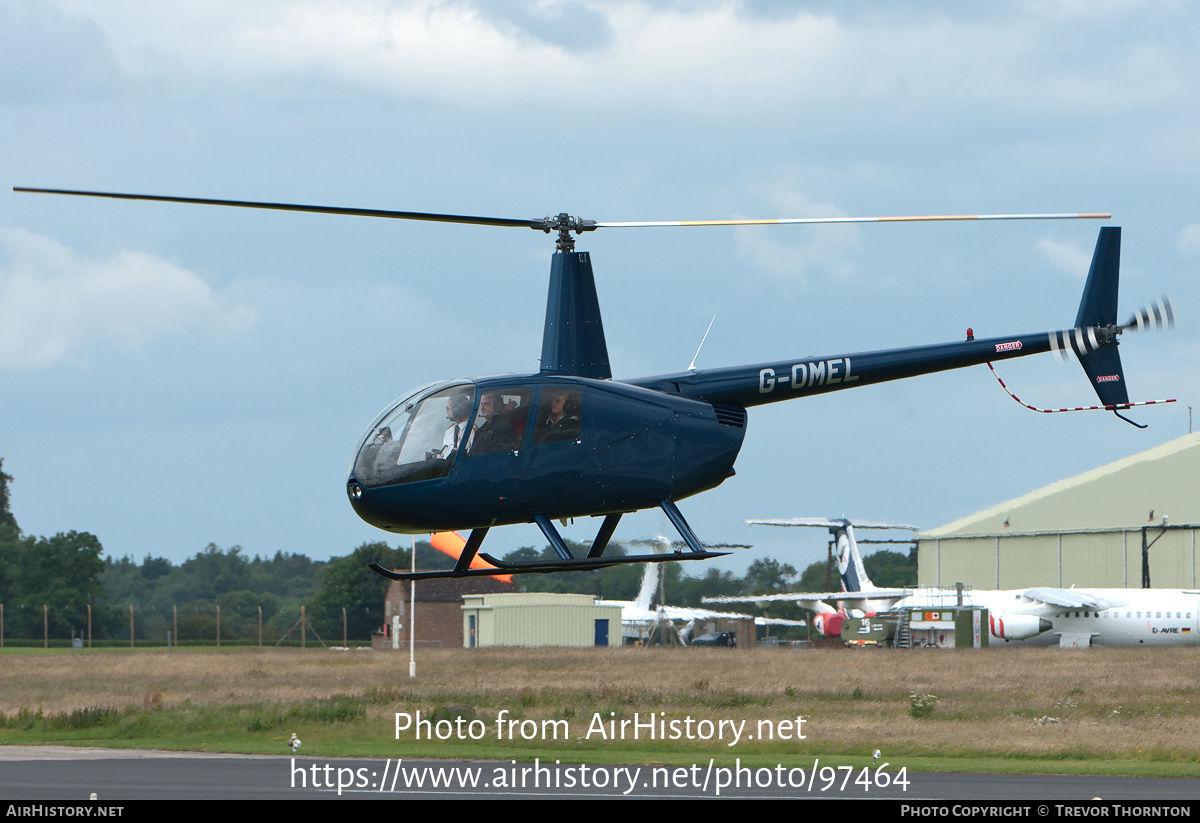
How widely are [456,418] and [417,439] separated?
0.48m

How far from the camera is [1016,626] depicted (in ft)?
204

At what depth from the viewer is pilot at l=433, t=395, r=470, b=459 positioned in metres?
14.3

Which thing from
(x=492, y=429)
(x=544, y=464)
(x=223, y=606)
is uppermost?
(x=492, y=429)

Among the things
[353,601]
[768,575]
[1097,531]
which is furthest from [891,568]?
[1097,531]

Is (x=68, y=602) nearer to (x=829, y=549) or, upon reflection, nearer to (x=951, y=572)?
(x=829, y=549)

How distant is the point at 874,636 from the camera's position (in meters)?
66.9

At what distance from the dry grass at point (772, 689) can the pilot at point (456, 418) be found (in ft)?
49.8

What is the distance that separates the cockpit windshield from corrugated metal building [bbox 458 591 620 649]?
55.7 metres

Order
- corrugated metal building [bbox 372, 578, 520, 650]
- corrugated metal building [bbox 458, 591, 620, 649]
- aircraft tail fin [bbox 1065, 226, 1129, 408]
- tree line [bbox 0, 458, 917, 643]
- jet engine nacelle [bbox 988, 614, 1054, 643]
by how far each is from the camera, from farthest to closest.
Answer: tree line [bbox 0, 458, 917, 643] < corrugated metal building [bbox 372, 578, 520, 650] < corrugated metal building [bbox 458, 591, 620, 649] < jet engine nacelle [bbox 988, 614, 1054, 643] < aircraft tail fin [bbox 1065, 226, 1129, 408]

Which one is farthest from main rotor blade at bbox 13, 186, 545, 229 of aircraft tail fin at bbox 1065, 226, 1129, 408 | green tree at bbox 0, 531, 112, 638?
green tree at bbox 0, 531, 112, 638

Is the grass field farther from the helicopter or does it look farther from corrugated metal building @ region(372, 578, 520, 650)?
corrugated metal building @ region(372, 578, 520, 650)

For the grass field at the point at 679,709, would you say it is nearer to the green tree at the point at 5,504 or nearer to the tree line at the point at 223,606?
the tree line at the point at 223,606

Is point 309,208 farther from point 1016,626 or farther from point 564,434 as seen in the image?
point 1016,626
